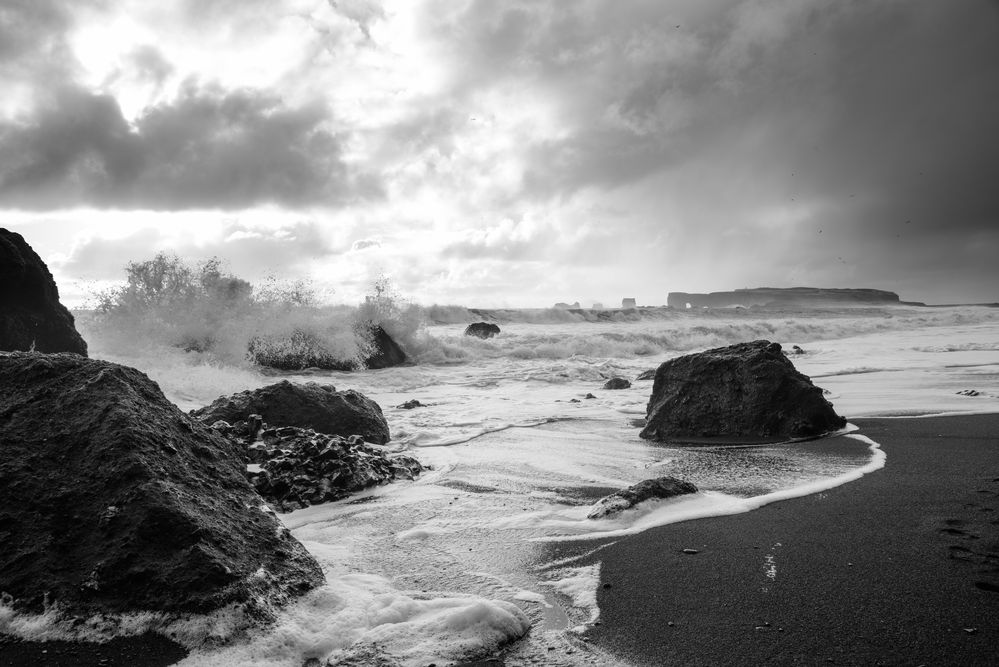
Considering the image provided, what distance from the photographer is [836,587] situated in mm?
1999

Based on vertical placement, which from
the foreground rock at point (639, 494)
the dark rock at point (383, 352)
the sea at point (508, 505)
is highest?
the dark rock at point (383, 352)

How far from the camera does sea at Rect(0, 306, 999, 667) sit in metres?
1.83

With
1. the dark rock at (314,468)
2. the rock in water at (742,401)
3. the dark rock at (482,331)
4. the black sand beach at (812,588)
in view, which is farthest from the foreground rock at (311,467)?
the dark rock at (482,331)

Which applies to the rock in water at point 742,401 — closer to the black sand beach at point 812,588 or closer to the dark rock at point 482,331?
the black sand beach at point 812,588

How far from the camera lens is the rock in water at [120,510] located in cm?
190

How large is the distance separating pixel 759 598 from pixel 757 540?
0.59 meters

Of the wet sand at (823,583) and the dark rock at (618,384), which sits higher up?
the dark rock at (618,384)

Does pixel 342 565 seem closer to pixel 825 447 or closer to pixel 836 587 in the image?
pixel 836 587

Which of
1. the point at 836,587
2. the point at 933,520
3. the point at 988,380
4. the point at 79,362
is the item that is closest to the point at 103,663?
the point at 79,362

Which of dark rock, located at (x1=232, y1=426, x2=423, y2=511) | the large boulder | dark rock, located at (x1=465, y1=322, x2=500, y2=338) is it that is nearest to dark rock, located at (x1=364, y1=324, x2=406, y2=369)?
the large boulder

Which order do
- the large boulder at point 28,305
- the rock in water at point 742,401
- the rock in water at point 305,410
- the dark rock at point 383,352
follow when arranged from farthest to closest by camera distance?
1. the dark rock at point 383,352
2. the large boulder at point 28,305
3. the rock in water at point 305,410
4. the rock in water at point 742,401

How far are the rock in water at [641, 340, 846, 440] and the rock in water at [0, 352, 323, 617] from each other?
3639 mm

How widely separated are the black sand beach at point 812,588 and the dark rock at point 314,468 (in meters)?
1.71

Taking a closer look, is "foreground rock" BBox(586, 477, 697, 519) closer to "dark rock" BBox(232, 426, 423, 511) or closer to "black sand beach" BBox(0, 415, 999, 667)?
"black sand beach" BBox(0, 415, 999, 667)
